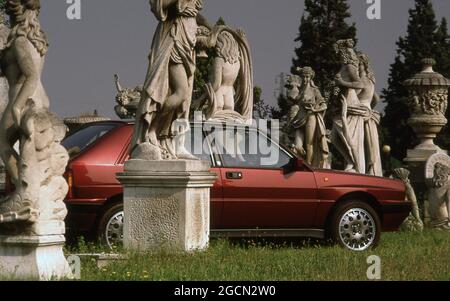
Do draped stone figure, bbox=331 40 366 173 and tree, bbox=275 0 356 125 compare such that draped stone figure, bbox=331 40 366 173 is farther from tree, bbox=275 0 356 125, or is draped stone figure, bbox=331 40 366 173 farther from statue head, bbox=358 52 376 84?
tree, bbox=275 0 356 125

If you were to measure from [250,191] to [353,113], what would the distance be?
631 cm

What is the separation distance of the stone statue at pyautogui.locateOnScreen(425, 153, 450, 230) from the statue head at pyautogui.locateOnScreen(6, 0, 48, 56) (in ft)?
33.8

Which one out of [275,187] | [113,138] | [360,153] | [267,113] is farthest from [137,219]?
[267,113]

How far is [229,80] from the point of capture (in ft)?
50.5

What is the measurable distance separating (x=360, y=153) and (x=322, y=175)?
216 inches

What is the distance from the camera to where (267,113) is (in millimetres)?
Result: 39531

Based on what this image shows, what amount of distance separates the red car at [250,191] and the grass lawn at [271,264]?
380 mm

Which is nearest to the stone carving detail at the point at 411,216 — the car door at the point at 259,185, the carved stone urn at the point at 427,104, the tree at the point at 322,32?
the carved stone urn at the point at 427,104

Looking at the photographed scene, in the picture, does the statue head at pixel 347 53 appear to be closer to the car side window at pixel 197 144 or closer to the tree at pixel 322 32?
the car side window at pixel 197 144

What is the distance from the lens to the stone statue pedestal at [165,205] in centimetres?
960

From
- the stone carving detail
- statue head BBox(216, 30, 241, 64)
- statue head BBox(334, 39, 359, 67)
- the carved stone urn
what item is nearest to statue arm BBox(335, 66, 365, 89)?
statue head BBox(334, 39, 359, 67)

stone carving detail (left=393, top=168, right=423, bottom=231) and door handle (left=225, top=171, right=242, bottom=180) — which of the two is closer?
door handle (left=225, top=171, right=242, bottom=180)

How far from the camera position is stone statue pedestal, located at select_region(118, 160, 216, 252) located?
9.60 m
